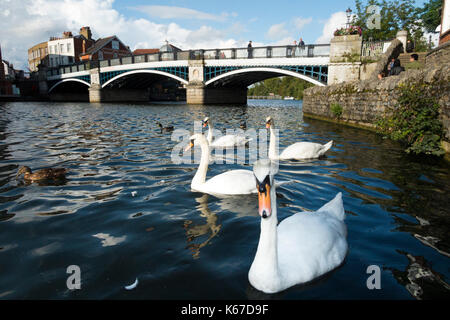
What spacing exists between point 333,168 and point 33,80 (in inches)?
2990

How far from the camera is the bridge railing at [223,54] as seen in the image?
94.9 ft

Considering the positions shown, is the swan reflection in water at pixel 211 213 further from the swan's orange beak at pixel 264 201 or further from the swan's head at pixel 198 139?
the swan's orange beak at pixel 264 201

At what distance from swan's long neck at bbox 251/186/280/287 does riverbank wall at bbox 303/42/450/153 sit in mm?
6800

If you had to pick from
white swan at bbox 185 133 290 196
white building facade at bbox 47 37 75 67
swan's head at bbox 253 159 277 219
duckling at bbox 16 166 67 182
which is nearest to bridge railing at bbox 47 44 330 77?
white building facade at bbox 47 37 75 67

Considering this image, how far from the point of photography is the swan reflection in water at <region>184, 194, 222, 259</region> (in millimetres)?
3344

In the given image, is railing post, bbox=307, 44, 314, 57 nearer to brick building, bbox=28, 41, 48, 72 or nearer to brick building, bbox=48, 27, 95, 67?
brick building, bbox=48, 27, 95, 67

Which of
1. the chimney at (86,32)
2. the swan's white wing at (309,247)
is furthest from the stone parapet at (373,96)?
the chimney at (86,32)

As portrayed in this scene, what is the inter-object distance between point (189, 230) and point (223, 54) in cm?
3808

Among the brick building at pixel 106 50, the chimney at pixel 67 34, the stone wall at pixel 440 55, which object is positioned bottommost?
the stone wall at pixel 440 55

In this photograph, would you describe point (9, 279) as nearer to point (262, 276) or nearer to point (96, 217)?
point (96, 217)

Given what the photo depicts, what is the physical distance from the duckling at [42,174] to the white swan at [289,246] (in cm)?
468

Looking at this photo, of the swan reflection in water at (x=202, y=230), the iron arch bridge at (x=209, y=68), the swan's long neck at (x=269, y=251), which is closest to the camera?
the swan's long neck at (x=269, y=251)

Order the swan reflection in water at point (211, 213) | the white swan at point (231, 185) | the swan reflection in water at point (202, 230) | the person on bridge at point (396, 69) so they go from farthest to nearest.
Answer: the person on bridge at point (396, 69), the white swan at point (231, 185), the swan reflection in water at point (211, 213), the swan reflection in water at point (202, 230)
